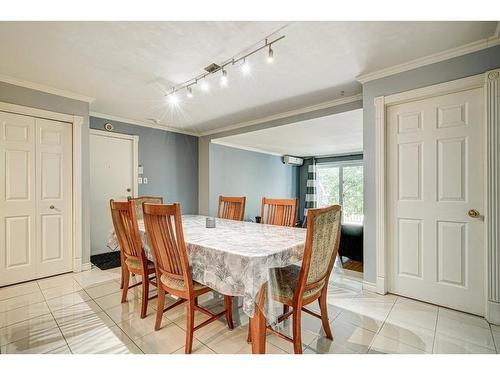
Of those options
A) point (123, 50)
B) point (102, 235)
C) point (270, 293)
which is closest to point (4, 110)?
point (123, 50)

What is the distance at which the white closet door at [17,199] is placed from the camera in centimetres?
261

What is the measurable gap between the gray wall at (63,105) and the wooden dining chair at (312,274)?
9.13 feet

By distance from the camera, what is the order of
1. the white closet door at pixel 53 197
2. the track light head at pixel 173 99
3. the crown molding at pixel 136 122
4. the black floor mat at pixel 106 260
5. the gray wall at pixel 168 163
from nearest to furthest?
the white closet door at pixel 53 197
the track light head at pixel 173 99
the black floor mat at pixel 106 260
the crown molding at pixel 136 122
the gray wall at pixel 168 163

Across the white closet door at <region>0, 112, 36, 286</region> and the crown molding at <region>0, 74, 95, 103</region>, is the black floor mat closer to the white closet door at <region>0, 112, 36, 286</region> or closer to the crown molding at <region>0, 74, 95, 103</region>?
the white closet door at <region>0, 112, 36, 286</region>

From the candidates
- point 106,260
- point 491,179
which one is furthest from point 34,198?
point 491,179

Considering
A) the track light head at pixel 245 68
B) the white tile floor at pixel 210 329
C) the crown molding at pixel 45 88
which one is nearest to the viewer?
the white tile floor at pixel 210 329

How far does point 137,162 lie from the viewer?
4156 mm

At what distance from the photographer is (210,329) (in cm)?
184

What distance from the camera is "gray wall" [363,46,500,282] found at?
1949 mm

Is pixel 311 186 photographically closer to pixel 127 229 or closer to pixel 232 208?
pixel 232 208

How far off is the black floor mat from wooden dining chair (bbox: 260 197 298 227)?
228 centimetres

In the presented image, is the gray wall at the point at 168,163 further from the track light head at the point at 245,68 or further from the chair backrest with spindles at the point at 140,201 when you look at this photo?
the track light head at the point at 245,68

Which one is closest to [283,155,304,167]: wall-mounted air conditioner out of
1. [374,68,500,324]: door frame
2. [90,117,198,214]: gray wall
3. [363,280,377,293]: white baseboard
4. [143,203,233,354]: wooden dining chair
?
[90,117,198,214]: gray wall

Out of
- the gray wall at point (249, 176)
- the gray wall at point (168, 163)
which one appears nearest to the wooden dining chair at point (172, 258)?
the gray wall at point (168, 163)
